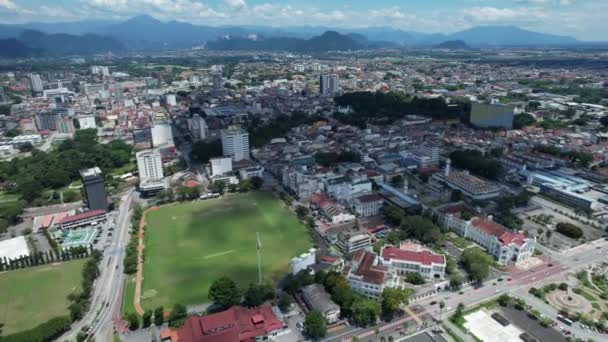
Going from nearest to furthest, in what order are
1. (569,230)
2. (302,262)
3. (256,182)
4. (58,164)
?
(302,262), (569,230), (256,182), (58,164)

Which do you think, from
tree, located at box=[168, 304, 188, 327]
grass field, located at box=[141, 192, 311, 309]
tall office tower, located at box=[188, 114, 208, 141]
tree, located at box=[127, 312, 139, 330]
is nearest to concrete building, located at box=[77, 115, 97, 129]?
tall office tower, located at box=[188, 114, 208, 141]

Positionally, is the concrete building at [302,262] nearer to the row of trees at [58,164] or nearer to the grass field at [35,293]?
the grass field at [35,293]

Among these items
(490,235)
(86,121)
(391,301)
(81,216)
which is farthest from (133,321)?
(86,121)

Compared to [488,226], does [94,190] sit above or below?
above

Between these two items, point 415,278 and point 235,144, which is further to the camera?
→ point 235,144

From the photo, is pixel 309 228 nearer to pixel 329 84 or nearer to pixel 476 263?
pixel 476 263

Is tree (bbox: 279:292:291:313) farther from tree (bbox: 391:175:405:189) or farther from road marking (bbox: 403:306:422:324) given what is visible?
tree (bbox: 391:175:405:189)

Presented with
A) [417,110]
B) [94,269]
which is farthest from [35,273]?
[417,110]
